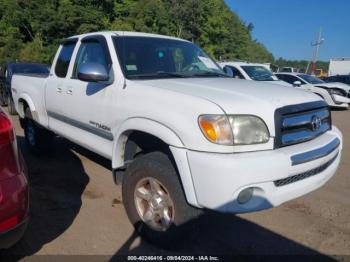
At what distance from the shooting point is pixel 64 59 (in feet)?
15.2

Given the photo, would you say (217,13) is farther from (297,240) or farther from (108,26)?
(297,240)

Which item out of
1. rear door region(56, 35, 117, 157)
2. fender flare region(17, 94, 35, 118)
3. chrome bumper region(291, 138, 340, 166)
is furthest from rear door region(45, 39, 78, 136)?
chrome bumper region(291, 138, 340, 166)

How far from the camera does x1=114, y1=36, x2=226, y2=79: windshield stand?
357 cm

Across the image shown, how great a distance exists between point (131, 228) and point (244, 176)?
1503 millimetres

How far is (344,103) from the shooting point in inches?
543

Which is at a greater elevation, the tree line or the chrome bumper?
the tree line

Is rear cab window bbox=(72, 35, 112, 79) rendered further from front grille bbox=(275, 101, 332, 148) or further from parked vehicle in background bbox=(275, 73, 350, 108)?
parked vehicle in background bbox=(275, 73, 350, 108)

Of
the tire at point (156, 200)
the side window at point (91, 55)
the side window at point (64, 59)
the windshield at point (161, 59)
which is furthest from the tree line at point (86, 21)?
the tire at point (156, 200)

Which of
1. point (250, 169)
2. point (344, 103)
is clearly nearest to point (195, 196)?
point (250, 169)

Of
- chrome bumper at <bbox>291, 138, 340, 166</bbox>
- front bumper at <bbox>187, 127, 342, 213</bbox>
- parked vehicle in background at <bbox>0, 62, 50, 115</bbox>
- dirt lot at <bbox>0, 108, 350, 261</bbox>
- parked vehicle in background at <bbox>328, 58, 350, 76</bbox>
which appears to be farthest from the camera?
parked vehicle in background at <bbox>328, 58, 350, 76</bbox>

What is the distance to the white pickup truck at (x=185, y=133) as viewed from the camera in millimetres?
2562

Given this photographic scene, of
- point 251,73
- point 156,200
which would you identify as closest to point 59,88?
point 156,200

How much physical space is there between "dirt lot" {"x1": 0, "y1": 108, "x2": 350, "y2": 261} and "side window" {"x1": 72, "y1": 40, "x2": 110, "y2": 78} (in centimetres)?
149

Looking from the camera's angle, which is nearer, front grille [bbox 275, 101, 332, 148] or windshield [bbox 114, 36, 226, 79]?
front grille [bbox 275, 101, 332, 148]
